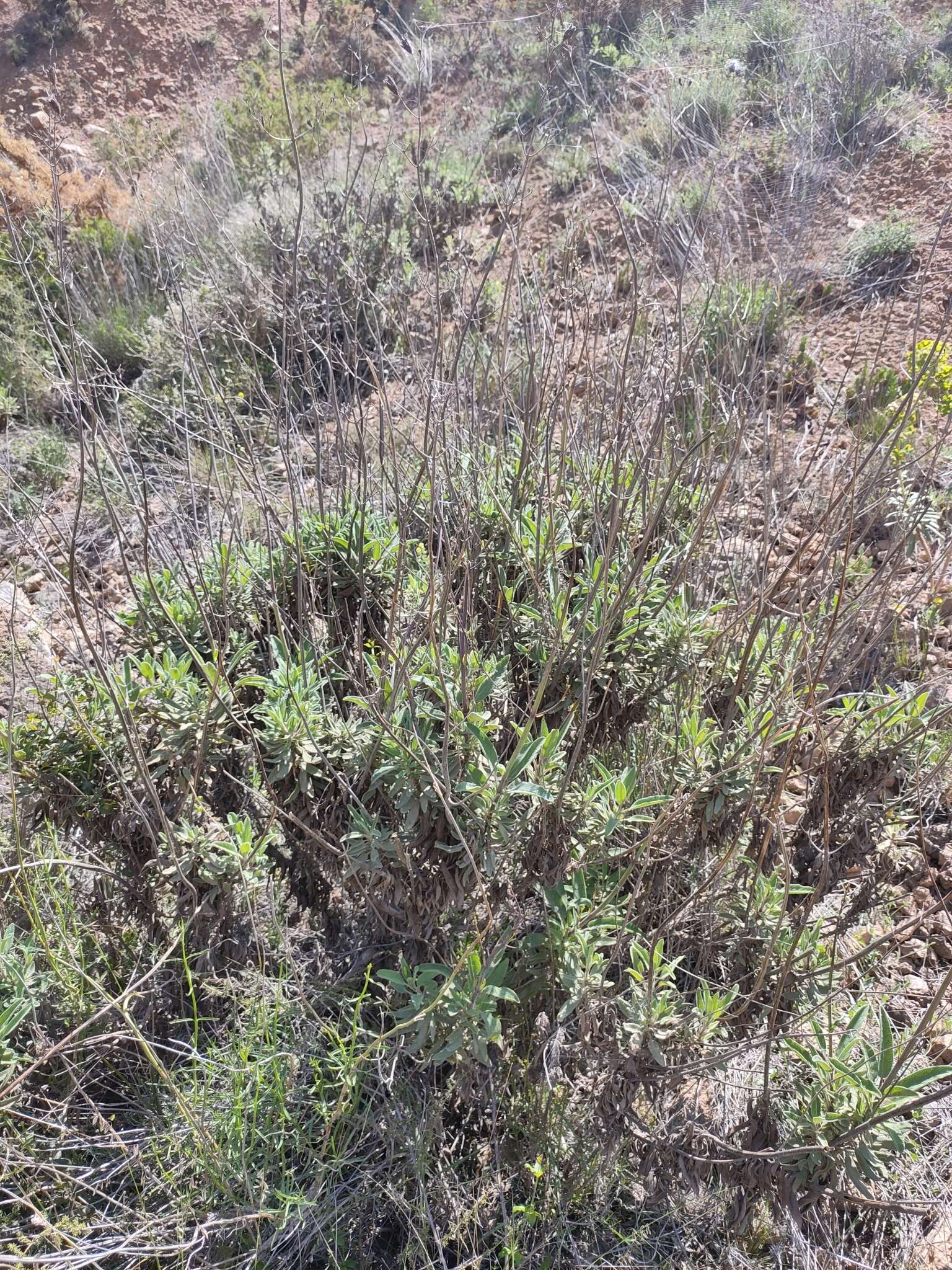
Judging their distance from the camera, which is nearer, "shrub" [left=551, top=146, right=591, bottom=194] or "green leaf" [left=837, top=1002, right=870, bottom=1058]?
"green leaf" [left=837, top=1002, right=870, bottom=1058]

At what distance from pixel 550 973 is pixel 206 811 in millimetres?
848

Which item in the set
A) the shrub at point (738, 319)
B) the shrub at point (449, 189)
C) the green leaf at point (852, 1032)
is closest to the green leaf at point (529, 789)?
the green leaf at point (852, 1032)

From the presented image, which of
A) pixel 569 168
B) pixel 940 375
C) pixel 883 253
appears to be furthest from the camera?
pixel 569 168

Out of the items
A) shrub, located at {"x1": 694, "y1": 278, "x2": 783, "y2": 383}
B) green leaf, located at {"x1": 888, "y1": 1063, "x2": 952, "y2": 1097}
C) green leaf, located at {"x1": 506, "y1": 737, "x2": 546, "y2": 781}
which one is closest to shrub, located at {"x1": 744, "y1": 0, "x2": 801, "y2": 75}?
shrub, located at {"x1": 694, "y1": 278, "x2": 783, "y2": 383}

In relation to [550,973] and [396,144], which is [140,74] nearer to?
[396,144]

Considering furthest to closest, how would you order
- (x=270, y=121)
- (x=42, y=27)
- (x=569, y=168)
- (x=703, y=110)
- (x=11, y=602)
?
1. (x=42, y=27)
2. (x=569, y=168)
3. (x=703, y=110)
4. (x=270, y=121)
5. (x=11, y=602)

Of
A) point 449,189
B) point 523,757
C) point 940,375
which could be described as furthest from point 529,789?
point 449,189

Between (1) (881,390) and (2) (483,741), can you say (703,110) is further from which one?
(2) (483,741)

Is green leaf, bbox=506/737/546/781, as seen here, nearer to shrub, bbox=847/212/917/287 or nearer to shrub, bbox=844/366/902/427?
shrub, bbox=844/366/902/427

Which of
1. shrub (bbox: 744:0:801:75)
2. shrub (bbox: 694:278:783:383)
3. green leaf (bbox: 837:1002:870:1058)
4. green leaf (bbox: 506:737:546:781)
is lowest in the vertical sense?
green leaf (bbox: 837:1002:870:1058)

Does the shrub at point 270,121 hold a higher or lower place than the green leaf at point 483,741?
higher

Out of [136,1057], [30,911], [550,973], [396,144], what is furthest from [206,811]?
[396,144]

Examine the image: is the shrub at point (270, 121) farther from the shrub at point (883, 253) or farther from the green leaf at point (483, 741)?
the green leaf at point (483, 741)

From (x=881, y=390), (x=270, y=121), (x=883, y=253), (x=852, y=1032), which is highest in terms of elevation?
(x=270, y=121)
